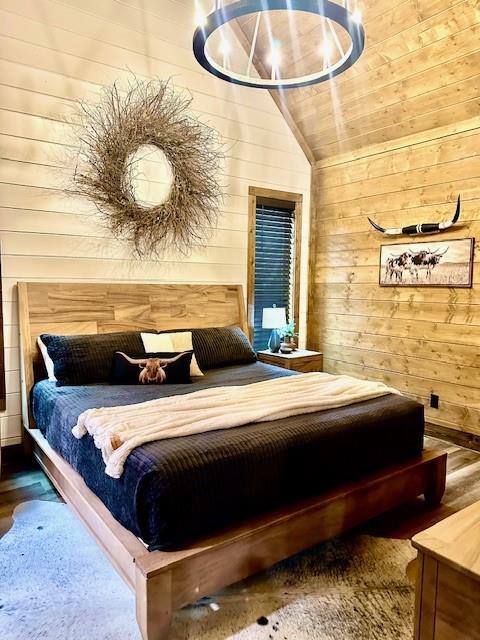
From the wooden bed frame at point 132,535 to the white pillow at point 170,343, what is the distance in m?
0.37

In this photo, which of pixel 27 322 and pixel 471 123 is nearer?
pixel 27 322

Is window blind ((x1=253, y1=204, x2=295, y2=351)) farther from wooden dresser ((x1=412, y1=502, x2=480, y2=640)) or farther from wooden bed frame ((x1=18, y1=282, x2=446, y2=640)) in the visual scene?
wooden dresser ((x1=412, y1=502, x2=480, y2=640))

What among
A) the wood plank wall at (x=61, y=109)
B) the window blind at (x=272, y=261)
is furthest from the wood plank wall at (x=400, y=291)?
the wood plank wall at (x=61, y=109)

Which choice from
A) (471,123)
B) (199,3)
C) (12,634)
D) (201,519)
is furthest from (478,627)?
(199,3)

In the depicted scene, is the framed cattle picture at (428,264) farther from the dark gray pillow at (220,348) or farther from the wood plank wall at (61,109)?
the wood plank wall at (61,109)

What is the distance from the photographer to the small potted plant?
14.3ft

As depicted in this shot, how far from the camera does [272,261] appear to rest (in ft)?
15.7

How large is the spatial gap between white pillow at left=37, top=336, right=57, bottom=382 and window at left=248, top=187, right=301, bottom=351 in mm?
2057

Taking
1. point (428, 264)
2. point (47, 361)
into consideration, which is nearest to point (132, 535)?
point (47, 361)

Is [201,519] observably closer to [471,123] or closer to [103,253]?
[103,253]

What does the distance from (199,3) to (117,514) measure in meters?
4.16

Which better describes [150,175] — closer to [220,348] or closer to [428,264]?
[220,348]

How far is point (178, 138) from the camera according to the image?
12.4ft

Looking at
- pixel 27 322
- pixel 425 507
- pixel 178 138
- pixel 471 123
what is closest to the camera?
pixel 425 507
